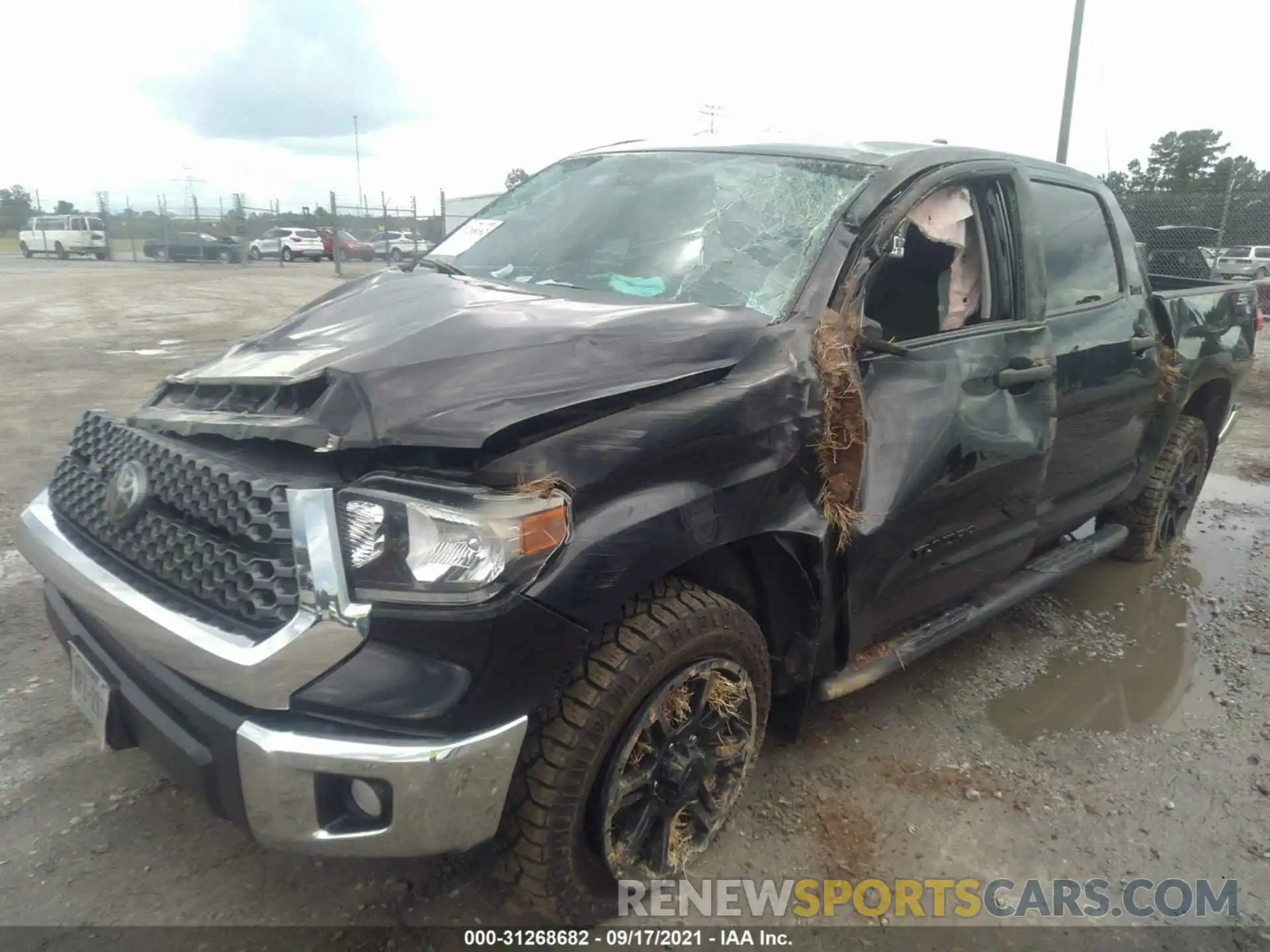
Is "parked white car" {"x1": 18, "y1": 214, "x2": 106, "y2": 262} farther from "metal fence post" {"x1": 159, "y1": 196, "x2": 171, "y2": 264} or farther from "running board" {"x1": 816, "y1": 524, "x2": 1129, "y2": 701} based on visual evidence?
"running board" {"x1": 816, "y1": 524, "x2": 1129, "y2": 701}

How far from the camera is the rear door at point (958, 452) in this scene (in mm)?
2531

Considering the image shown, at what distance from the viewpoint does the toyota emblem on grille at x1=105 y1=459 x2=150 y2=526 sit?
203 centimetres

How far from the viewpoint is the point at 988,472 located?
9.52 ft

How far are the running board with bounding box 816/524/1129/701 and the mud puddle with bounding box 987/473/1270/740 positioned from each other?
1.17 feet

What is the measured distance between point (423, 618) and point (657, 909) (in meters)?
1.15

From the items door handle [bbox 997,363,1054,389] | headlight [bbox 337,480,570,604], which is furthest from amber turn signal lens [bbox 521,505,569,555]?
door handle [bbox 997,363,1054,389]

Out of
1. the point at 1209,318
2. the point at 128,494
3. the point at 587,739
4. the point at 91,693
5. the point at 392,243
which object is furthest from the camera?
the point at 392,243

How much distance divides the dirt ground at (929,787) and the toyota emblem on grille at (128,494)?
0.99 m

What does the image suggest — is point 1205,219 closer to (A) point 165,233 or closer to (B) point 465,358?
(B) point 465,358

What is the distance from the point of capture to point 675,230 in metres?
2.86

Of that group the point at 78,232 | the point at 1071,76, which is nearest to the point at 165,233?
the point at 78,232

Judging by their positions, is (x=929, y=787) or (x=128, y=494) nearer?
(x=128, y=494)

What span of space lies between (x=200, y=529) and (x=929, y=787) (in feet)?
7.52

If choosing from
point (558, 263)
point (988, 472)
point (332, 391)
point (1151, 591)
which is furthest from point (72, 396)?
point (1151, 591)
